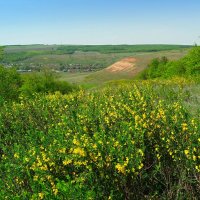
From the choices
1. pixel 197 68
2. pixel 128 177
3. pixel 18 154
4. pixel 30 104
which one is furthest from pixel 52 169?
pixel 197 68

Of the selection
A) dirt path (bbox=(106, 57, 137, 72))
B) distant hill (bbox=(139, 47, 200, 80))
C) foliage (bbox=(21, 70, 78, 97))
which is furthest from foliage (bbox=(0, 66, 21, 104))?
dirt path (bbox=(106, 57, 137, 72))

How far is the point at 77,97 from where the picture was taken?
60.5 feet

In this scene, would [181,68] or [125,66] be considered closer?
[181,68]

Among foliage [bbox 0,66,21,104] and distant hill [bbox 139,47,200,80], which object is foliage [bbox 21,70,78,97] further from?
distant hill [bbox 139,47,200,80]

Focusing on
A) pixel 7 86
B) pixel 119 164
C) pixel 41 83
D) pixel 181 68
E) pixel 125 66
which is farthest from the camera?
pixel 125 66

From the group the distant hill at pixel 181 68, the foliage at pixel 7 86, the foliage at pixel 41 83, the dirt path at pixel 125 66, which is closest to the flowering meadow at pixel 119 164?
the distant hill at pixel 181 68

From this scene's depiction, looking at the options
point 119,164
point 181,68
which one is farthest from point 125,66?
point 119,164

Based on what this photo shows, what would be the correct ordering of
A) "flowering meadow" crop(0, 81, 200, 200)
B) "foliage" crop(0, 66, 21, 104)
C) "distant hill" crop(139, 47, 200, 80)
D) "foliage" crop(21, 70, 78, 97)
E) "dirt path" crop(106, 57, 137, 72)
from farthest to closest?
"dirt path" crop(106, 57, 137, 72), "distant hill" crop(139, 47, 200, 80), "foliage" crop(21, 70, 78, 97), "foliage" crop(0, 66, 21, 104), "flowering meadow" crop(0, 81, 200, 200)

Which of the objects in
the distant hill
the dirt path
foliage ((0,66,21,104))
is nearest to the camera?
foliage ((0,66,21,104))

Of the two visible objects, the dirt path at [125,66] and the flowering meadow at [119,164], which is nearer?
the flowering meadow at [119,164]

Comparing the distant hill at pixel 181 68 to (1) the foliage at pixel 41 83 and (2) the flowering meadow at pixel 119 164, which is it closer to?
(1) the foliage at pixel 41 83

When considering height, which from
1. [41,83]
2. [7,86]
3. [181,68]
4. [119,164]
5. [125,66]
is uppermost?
[119,164]

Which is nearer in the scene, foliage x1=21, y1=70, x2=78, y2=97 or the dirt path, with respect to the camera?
foliage x1=21, y1=70, x2=78, y2=97

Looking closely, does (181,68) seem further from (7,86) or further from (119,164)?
(119,164)
